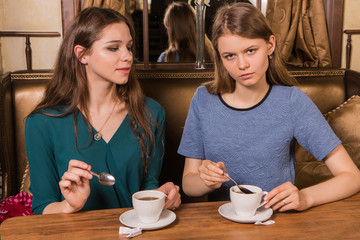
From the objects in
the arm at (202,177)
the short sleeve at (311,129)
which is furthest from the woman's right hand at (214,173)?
the short sleeve at (311,129)

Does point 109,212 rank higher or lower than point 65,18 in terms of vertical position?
lower

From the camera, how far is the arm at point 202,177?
3.35 feet

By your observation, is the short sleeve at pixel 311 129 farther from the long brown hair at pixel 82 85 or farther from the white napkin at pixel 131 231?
the white napkin at pixel 131 231

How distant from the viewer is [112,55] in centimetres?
133

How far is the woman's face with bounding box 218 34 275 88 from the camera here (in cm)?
120

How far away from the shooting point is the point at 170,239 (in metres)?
0.81

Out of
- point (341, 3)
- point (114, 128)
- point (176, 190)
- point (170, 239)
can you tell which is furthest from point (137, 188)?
point (341, 3)

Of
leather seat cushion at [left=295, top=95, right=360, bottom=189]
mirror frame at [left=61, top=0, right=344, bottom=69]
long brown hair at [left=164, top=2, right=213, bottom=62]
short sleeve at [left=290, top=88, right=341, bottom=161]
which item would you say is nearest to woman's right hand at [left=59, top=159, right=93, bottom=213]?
short sleeve at [left=290, top=88, right=341, bottom=161]

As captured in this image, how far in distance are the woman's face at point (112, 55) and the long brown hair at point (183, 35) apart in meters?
1.49

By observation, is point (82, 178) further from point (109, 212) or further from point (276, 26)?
point (276, 26)

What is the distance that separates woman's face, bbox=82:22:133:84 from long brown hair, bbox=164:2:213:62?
4.89 ft

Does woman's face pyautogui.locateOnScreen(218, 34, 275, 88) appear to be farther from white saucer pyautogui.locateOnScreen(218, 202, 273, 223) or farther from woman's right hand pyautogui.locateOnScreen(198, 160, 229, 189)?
white saucer pyautogui.locateOnScreen(218, 202, 273, 223)

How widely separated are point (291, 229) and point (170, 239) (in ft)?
0.88

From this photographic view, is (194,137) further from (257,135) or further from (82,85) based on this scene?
(82,85)
